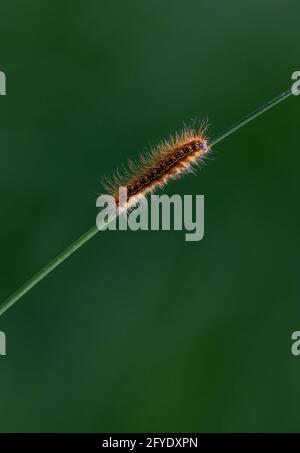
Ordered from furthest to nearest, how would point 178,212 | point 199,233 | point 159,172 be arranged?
point 199,233, point 178,212, point 159,172

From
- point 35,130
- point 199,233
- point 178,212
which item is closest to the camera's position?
point 178,212

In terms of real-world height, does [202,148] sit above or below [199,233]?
below

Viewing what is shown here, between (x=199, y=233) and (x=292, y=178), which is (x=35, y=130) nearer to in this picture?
(x=199, y=233)

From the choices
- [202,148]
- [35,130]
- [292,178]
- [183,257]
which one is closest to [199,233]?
[183,257]

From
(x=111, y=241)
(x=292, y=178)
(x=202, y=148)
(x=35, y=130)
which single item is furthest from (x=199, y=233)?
(x=202, y=148)

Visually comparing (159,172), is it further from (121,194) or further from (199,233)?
(199,233)

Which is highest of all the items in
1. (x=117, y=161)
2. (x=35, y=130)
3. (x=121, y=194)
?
(x=35, y=130)

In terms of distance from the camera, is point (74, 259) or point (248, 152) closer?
point (74, 259)
